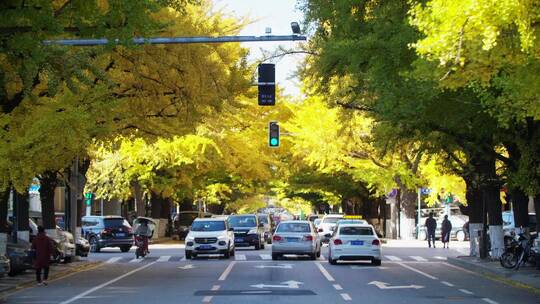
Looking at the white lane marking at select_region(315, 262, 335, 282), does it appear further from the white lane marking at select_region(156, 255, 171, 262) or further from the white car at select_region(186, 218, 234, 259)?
the white lane marking at select_region(156, 255, 171, 262)

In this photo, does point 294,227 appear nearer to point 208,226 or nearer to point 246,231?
point 208,226

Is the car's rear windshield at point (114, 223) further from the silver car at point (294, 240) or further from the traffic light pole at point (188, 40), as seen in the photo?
the traffic light pole at point (188, 40)

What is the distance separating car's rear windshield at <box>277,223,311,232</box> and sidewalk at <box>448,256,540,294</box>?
572 centimetres

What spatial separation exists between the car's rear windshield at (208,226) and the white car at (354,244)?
6357 millimetres

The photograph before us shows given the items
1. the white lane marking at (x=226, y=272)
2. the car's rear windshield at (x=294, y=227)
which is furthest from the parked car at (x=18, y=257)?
the car's rear windshield at (x=294, y=227)

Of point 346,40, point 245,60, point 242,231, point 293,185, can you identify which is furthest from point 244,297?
point 293,185

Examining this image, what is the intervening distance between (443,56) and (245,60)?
1466 centimetres

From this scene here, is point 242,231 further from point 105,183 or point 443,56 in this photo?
point 443,56

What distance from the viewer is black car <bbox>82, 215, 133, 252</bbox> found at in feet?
139

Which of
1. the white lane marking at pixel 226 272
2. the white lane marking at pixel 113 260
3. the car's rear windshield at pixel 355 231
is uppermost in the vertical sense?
the car's rear windshield at pixel 355 231

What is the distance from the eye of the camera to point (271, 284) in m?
22.2

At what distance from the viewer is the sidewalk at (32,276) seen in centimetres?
2206

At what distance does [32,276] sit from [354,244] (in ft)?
34.8

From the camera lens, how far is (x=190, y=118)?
84.7 ft
